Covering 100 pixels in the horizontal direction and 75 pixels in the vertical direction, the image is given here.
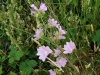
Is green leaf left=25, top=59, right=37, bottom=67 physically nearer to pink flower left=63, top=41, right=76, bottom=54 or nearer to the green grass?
Answer: the green grass

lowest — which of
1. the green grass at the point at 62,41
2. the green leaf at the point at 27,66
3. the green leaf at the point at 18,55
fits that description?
the green leaf at the point at 27,66

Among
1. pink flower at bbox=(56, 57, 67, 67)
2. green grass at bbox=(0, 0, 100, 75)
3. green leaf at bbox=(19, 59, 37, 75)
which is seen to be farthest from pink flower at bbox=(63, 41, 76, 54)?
green leaf at bbox=(19, 59, 37, 75)

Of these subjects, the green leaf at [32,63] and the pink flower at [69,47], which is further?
the green leaf at [32,63]

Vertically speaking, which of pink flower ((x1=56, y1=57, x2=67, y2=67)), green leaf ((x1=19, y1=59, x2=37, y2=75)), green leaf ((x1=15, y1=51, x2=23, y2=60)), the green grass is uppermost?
the green grass

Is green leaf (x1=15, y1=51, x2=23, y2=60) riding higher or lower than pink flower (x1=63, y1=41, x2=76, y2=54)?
higher

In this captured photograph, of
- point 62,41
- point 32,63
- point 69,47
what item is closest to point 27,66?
point 32,63

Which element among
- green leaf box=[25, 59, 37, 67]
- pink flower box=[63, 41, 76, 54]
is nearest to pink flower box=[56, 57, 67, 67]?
pink flower box=[63, 41, 76, 54]

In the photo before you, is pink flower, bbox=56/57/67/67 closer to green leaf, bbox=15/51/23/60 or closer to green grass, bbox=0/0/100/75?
green grass, bbox=0/0/100/75

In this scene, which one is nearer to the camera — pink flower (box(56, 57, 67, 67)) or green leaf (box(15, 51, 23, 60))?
pink flower (box(56, 57, 67, 67))

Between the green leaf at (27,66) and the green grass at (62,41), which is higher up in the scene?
the green grass at (62,41)

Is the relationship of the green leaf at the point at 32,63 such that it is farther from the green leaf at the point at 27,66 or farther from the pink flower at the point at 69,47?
the pink flower at the point at 69,47

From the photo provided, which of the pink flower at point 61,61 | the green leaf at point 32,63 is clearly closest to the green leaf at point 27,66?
the green leaf at point 32,63

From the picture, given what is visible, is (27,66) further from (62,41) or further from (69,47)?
(69,47)
